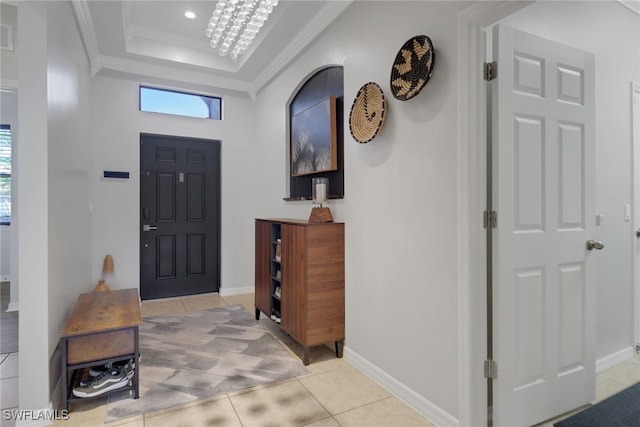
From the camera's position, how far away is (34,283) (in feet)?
6.12

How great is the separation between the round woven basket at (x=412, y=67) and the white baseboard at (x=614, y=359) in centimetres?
239

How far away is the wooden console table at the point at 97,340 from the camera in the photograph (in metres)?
1.99

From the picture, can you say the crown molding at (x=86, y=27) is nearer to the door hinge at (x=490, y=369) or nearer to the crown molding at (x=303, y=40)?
the crown molding at (x=303, y=40)

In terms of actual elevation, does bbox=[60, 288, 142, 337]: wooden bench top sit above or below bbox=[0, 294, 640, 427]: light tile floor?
above

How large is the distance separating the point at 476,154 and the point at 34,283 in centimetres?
251

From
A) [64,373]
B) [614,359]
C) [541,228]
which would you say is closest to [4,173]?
[64,373]

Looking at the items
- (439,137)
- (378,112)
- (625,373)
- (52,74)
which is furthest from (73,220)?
(625,373)

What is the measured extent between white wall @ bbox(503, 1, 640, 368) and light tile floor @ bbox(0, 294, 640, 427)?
363 mm

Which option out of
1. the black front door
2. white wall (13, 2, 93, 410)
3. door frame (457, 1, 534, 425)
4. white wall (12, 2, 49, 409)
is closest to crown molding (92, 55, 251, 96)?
the black front door

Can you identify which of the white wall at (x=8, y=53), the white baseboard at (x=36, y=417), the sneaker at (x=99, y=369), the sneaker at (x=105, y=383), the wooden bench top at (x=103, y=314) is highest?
the white wall at (x=8, y=53)

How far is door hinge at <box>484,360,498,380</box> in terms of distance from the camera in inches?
67.9

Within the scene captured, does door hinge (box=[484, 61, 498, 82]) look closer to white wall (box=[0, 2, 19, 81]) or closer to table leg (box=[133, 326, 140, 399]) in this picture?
table leg (box=[133, 326, 140, 399])

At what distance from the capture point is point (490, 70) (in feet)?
5.65

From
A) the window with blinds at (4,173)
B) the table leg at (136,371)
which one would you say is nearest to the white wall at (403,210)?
the table leg at (136,371)
